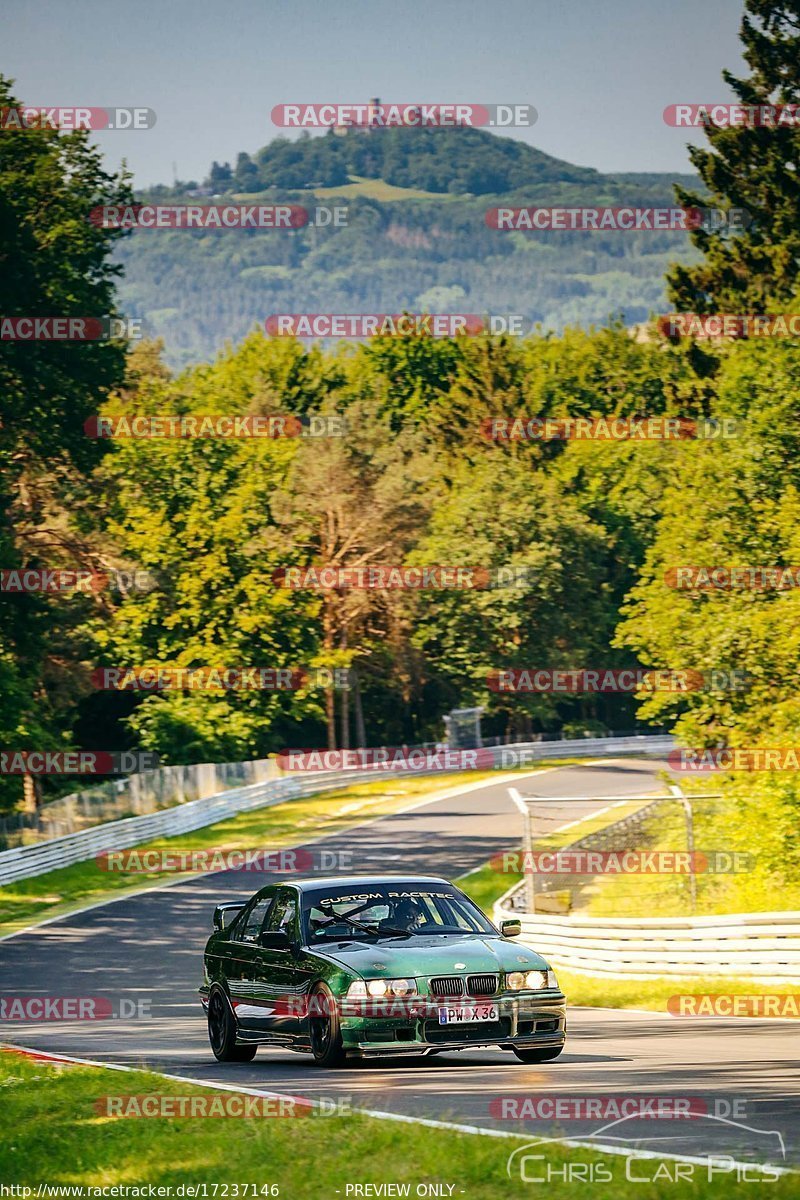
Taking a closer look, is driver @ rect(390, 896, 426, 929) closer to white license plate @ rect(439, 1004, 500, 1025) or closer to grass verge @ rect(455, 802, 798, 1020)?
white license plate @ rect(439, 1004, 500, 1025)

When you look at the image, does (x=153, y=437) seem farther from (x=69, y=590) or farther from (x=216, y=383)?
(x=216, y=383)

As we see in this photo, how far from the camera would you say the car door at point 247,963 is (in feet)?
44.8

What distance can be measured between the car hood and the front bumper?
238mm

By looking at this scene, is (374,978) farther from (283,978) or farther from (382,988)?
(283,978)

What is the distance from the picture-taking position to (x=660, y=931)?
2167 centimetres

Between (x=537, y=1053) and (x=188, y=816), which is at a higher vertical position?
(x=537, y=1053)

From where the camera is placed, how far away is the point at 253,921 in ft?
47.4

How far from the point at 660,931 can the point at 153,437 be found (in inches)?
1868

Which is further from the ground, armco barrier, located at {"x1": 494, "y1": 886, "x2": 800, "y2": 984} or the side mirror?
the side mirror

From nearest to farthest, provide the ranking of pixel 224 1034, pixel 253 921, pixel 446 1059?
1. pixel 446 1059
2. pixel 224 1034
3. pixel 253 921

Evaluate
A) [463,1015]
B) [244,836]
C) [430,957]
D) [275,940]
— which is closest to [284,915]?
[275,940]

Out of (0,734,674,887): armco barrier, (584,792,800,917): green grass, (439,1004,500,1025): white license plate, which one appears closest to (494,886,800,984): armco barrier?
(584,792,800,917): green grass

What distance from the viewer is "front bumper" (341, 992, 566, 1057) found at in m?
12.0

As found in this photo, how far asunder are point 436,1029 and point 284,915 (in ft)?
7.12
